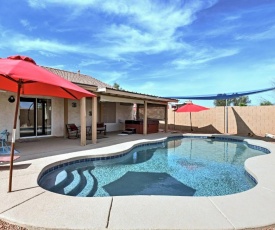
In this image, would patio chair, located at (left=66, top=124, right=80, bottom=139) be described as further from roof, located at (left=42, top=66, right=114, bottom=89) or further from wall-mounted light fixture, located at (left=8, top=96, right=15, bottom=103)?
roof, located at (left=42, top=66, right=114, bottom=89)

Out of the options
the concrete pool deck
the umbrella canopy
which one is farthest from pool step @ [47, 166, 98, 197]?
the umbrella canopy

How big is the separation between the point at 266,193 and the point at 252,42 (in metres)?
15.1

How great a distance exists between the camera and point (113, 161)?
8344 millimetres

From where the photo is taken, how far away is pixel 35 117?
11.9 meters

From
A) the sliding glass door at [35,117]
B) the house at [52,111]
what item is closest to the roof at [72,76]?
the house at [52,111]

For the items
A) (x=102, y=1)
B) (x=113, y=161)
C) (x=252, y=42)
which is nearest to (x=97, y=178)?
(x=113, y=161)

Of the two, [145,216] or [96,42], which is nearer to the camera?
[145,216]

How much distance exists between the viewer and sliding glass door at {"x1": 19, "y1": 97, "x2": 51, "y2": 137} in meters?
11.5

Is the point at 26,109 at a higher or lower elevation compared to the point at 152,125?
higher

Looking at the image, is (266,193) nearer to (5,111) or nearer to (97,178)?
(97,178)

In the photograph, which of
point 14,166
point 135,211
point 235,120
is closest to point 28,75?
point 135,211

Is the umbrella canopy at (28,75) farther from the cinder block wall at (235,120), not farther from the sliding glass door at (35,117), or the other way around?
the cinder block wall at (235,120)

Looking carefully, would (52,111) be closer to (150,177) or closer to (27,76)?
(150,177)

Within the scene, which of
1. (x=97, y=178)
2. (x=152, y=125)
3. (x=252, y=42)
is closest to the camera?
(x=97, y=178)
